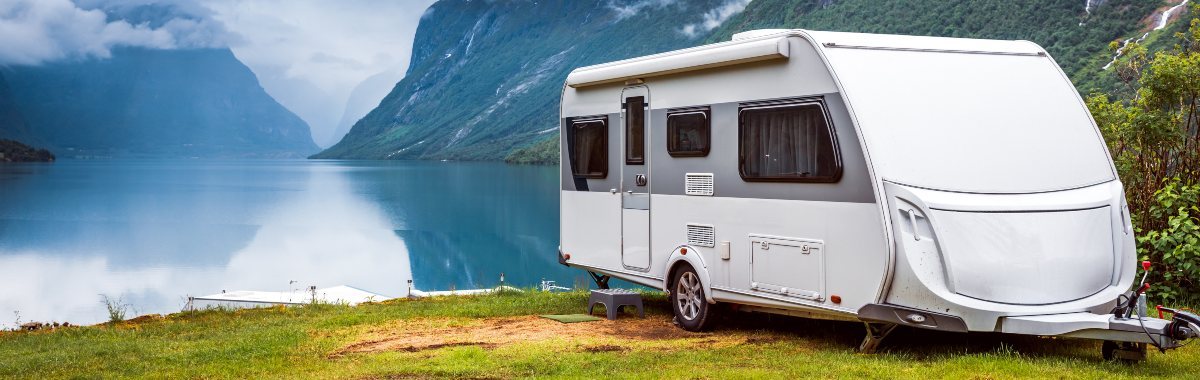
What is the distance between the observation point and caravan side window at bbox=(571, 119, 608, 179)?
483 inches

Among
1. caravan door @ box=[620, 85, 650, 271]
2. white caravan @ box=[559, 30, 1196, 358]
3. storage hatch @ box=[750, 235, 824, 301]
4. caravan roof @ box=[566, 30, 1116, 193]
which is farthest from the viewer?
caravan door @ box=[620, 85, 650, 271]

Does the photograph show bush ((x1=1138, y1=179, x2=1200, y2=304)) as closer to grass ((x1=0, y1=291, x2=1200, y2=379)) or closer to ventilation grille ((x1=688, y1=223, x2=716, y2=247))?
grass ((x1=0, y1=291, x2=1200, y2=379))

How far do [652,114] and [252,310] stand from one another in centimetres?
612

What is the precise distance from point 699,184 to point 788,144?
1268mm

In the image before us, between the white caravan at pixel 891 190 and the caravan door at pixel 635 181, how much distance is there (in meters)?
0.25

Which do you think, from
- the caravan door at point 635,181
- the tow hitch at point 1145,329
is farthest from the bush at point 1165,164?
the caravan door at point 635,181

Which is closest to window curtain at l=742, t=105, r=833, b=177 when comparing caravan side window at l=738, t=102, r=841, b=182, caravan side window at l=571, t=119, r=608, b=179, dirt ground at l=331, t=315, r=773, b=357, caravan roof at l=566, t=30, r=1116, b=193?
caravan side window at l=738, t=102, r=841, b=182

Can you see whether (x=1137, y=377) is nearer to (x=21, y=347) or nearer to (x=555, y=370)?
(x=555, y=370)

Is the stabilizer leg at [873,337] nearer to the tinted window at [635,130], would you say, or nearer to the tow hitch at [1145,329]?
the tow hitch at [1145,329]

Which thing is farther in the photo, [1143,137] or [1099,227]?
[1143,137]

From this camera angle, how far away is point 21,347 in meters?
11.7

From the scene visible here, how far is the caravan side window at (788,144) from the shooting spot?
9.38 m

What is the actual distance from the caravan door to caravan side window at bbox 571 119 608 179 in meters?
0.37

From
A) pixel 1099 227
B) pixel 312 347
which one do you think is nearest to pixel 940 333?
pixel 1099 227
